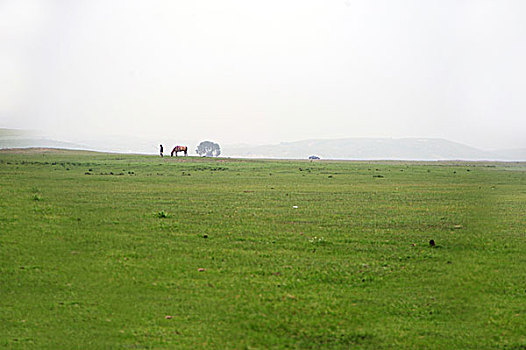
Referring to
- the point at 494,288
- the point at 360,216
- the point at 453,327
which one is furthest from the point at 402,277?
the point at 360,216

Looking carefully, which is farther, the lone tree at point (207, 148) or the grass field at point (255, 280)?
the lone tree at point (207, 148)

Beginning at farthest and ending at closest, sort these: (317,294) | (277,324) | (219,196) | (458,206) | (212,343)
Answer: (219,196), (458,206), (317,294), (277,324), (212,343)

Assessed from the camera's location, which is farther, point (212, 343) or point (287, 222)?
point (287, 222)

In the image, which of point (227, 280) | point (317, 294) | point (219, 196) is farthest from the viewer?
point (219, 196)

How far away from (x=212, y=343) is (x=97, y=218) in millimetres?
10931

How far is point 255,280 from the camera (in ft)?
35.9

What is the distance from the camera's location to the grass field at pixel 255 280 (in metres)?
8.43

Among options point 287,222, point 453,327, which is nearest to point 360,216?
point 287,222

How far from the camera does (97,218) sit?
1766cm

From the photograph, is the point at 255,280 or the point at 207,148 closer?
the point at 255,280

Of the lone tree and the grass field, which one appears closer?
the grass field

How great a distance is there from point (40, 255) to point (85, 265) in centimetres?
157

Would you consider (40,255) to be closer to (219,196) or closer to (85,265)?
(85,265)

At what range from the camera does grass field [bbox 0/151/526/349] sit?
8.43m
